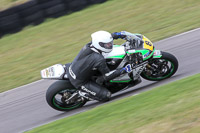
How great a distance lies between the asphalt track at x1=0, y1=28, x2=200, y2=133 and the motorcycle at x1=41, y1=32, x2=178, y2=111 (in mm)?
206

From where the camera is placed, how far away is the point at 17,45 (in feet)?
44.2

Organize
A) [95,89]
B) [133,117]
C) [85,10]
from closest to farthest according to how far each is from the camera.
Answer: [133,117] < [95,89] < [85,10]

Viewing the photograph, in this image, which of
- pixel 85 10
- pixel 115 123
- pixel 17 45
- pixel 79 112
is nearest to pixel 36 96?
pixel 79 112

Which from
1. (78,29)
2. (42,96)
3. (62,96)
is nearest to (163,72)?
(62,96)

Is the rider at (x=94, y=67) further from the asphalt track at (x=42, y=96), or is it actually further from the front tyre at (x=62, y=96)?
the asphalt track at (x=42, y=96)

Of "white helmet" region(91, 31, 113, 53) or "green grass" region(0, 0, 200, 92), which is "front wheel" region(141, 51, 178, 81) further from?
"green grass" region(0, 0, 200, 92)

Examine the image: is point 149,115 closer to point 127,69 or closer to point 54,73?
point 127,69

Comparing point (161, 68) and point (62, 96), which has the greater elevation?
point (161, 68)

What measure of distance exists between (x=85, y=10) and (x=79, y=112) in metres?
7.67

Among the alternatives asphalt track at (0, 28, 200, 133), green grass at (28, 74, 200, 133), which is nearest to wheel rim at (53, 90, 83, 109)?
asphalt track at (0, 28, 200, 133)

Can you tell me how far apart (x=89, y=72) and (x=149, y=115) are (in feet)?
7.01

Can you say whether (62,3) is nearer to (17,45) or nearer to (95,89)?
(17,45)

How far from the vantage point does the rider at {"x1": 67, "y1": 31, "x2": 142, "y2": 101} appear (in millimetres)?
6875

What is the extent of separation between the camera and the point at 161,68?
24.7 feet
